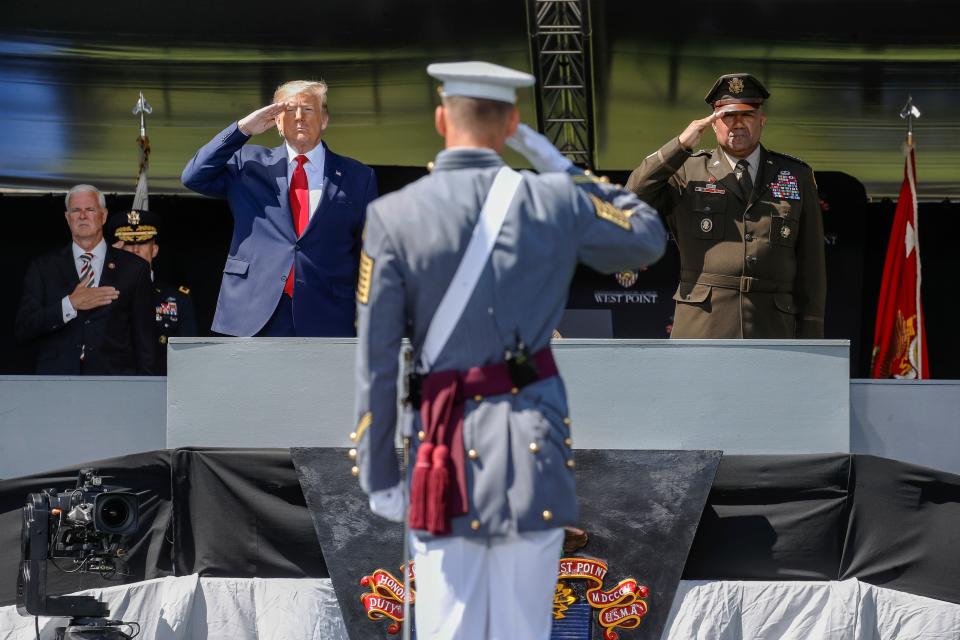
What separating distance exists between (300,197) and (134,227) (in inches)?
111

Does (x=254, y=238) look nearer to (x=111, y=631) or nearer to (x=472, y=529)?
(x=111, y=631)

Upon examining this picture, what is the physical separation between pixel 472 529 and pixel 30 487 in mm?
→ 2082

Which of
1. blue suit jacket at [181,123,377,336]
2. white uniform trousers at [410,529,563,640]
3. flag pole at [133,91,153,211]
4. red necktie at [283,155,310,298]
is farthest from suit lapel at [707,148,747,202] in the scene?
flag pole at [133,91,153,211]

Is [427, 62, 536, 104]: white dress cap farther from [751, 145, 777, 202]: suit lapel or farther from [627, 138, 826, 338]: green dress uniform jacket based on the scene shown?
[751, 145, 777, 202]: suit lapel

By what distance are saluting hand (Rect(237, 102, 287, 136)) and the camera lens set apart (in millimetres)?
1288

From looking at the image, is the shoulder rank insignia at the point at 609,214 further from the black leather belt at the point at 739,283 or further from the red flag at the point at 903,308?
the red flag at the point at 903,308

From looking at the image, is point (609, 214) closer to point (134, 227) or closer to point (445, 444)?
point (445, 444)

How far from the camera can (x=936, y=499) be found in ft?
14.3

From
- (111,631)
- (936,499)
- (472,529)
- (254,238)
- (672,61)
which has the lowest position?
(111,631)

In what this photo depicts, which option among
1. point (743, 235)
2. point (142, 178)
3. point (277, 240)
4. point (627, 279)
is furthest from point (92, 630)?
point (627, 279)

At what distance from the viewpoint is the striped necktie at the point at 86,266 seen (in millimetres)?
6727

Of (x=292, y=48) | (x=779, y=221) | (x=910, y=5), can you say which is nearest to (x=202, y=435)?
(x=779, y=221)

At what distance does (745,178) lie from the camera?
17.0 ft

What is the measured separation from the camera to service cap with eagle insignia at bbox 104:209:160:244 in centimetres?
741
